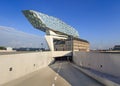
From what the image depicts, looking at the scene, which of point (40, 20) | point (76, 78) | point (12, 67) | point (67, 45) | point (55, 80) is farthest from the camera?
point (67, 45)

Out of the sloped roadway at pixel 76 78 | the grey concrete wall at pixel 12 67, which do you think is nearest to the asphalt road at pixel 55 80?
the sloped roadway at pixel 76 78

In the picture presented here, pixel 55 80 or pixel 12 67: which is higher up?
pixel 12 67

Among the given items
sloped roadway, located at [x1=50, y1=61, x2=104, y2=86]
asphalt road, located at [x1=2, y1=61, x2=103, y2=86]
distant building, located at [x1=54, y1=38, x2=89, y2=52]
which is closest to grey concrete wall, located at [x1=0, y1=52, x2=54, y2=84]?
asphalt road, located at [x1=2, y1=61, x2=103, y2=86]

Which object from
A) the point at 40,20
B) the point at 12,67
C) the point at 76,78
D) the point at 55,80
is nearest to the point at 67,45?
the point at 40,20

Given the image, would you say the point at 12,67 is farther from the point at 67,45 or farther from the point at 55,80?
the point at 67,45

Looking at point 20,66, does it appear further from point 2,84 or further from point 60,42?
point 60,42

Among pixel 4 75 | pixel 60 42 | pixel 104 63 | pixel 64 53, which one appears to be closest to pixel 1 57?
Result: pixel 4 75

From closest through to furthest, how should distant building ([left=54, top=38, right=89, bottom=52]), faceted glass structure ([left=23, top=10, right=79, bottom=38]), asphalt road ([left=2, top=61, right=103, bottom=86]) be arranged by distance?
asphalt road ([left=2, top=61, right=103, bottom=86])
faceted glass structure ([left=23, top=10, right=79, bottom=38])
distant building ([left=54, top=38, right=89, bottom=52])

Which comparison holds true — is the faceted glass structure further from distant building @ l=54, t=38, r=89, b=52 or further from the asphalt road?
the asphalt road

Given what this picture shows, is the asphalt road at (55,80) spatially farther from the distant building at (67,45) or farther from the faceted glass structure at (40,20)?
the distant building at (67,45)

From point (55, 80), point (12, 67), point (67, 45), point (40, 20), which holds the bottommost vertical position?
point (55, 80)

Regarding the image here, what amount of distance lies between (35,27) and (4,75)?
7212 cm

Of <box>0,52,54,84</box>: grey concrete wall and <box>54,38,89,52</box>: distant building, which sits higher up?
<box>54,38,89,52</box>: distant building

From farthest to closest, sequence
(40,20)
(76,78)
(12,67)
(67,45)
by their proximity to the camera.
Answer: (67,45)
(40,20)
(76,78)
(12,67)
